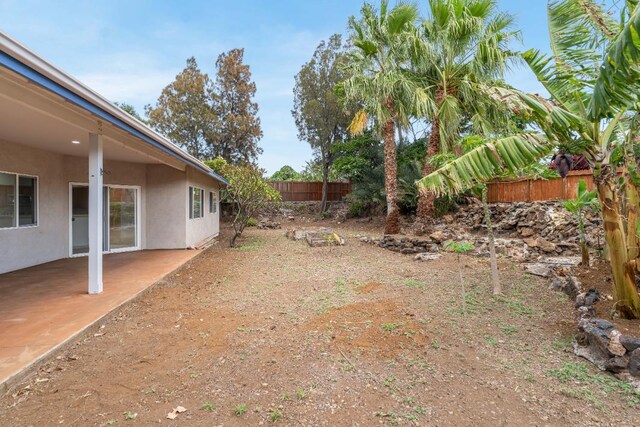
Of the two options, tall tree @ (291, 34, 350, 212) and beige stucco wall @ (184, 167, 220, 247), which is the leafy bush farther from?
tall tree @ (291, 34, 350, 212)

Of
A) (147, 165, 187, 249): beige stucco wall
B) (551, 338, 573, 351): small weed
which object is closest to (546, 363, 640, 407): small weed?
(551, 338, 573, 351): small weed

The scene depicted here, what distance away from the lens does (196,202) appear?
39.8ft

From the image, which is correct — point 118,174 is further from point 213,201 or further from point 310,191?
point 310,191

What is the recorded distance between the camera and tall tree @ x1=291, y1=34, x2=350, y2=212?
23609 mm

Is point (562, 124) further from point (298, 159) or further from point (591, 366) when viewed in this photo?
point (298, 159)

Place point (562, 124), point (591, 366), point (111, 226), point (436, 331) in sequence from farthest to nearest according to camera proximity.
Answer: point (111, 226)
point (436, 331)
point (562, 124)
point (591, 366)

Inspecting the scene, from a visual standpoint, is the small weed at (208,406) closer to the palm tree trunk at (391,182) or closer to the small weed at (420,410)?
the small weed at (420,410)

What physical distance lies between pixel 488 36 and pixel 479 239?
6365 millimetres

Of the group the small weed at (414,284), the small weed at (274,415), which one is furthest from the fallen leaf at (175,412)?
the small weed at (414,284)

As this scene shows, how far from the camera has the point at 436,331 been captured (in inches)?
162

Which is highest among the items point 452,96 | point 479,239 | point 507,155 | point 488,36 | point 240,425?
point 488,36

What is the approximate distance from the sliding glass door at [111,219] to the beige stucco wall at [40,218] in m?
0.31

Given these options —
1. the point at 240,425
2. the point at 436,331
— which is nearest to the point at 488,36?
the point at 436,331

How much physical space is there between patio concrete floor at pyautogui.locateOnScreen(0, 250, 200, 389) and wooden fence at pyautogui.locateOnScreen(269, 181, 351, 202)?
1708cm
